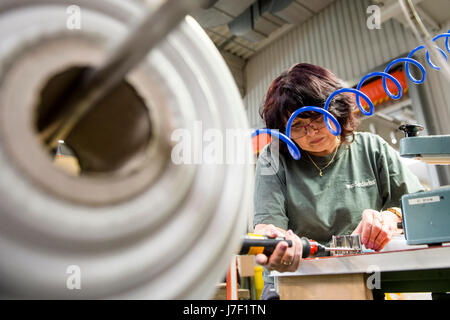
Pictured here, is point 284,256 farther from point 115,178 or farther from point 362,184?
point 362,184

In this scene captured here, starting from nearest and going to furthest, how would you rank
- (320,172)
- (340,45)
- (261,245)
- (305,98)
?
(261,245) < (305,98) < (320,172) < (340,45)

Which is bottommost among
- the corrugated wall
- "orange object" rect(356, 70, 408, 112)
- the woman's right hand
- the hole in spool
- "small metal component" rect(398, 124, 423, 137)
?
the woman's right hand

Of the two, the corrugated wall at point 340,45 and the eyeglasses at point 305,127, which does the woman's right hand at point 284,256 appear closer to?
the eyeglasses at point 305,127

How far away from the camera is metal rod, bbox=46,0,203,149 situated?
0.61 ft

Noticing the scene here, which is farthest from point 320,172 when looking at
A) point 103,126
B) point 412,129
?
point 103,126

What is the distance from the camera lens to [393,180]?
46.3 inches

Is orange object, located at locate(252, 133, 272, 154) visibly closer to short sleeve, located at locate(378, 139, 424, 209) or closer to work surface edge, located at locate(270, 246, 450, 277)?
work surface edge, located at locate(270, 246, 450, 277)

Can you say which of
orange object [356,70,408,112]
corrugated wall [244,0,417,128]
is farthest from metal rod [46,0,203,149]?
orange object [356,70,408,112]

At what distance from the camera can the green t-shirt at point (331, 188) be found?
1.15 m

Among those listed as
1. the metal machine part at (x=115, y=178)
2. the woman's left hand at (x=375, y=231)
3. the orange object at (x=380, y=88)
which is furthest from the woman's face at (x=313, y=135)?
the orange object at (x=380, y=88)

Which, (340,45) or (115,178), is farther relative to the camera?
(340,45)

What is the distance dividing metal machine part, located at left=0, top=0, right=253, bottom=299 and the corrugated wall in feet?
7.06

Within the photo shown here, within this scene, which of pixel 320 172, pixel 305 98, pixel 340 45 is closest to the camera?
pixel 305 98

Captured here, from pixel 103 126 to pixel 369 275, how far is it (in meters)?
0.76
